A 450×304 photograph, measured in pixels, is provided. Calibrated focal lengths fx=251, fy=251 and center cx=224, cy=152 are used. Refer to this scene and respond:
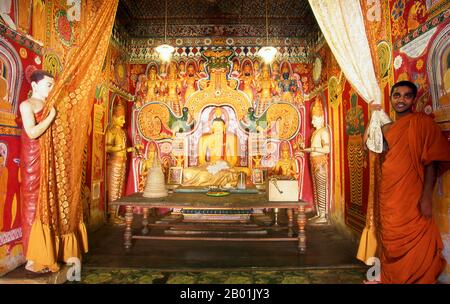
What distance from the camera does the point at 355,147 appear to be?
189 inches

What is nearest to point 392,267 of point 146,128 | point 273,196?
point 273,196

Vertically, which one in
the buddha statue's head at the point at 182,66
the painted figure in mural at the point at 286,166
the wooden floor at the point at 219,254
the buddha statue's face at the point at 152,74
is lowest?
the wooden floor at the point at 219,254

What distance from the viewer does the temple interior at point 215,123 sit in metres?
3.05

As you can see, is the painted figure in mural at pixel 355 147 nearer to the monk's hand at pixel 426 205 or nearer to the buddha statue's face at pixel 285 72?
the monk's hand at pixel 426 205

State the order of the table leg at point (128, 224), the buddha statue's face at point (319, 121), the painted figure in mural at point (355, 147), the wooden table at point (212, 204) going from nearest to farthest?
the wooden table at point (212, 204), the table leg at point (128, 224), the painted figure in mural at point (355, 147), the buddha statue's face at point (319, 121)

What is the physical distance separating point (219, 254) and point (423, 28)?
3.99 meters

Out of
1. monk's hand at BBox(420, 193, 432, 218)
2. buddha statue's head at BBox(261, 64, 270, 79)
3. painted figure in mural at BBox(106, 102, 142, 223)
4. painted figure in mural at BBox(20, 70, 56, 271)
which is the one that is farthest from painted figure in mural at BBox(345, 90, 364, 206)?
painted figure in mural at BBox(106, 102, 142, 223)

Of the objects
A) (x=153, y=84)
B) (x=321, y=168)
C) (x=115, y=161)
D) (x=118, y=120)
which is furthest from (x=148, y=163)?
(x=321, y=168)

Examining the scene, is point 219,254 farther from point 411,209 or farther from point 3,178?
point 3,178

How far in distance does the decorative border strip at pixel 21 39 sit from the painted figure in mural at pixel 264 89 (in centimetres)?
491

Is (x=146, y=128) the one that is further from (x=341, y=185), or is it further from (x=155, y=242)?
(x=341, y=185)

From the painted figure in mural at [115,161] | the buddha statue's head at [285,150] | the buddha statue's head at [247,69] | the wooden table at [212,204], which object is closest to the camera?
the wooden table at [212,204]

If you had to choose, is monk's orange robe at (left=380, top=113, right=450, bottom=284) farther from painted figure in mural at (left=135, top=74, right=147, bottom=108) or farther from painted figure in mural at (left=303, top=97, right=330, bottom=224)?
painted figure in mural at (left=135, top=74, right=147, bottom=108)

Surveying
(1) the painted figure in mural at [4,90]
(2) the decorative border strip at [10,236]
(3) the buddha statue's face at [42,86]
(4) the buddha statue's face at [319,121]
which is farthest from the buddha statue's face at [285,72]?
(2) the decorative border strip at [10,236]
